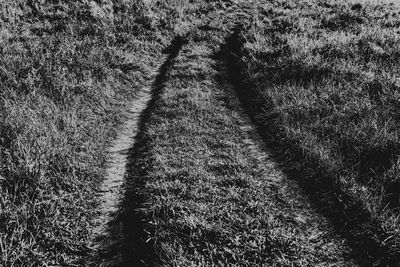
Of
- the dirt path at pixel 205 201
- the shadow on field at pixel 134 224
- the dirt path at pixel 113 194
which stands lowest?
the dirt path at pixel 113 194

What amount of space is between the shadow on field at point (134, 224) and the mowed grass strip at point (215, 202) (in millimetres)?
36

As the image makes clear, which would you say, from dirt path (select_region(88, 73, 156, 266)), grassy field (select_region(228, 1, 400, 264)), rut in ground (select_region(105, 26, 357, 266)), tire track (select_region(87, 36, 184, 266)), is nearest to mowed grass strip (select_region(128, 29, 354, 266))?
rut in ground (select_region(105, 26, 357, 266))

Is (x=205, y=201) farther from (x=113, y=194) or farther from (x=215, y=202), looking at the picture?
(x=113, y=194)

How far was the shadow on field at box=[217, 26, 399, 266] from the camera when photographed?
4031 mm

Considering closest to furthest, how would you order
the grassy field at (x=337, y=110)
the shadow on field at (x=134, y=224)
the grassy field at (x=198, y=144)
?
the shadow on field at (x=134, y=224) < the grassy field at (x=198, y=144) < the grassy field at (x=337, y=110)

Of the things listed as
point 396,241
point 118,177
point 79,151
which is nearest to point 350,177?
point 396,241

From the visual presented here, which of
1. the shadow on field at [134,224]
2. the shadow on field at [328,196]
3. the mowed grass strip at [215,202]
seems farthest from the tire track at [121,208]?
the shadow on field at [328,196]

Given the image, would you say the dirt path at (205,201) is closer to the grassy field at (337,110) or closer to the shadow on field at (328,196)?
the shadow on field at (328,196)

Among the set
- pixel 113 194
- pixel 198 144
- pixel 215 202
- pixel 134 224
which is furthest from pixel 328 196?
pixel 113 194

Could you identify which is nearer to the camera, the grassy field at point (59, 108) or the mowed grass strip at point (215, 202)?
the mowed grass strip at point (215, 202)

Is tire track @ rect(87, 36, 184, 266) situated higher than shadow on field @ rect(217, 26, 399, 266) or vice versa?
shadow on field @ rect(217, 26, 399, 266)

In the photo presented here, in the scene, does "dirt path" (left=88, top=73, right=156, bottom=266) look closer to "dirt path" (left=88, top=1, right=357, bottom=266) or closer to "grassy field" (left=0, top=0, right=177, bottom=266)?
"dirt path" (left=88, top=1, right=357, bottom=266)

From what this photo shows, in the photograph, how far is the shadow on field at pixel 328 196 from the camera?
4.03 meters

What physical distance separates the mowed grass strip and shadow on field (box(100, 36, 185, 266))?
36 mm
